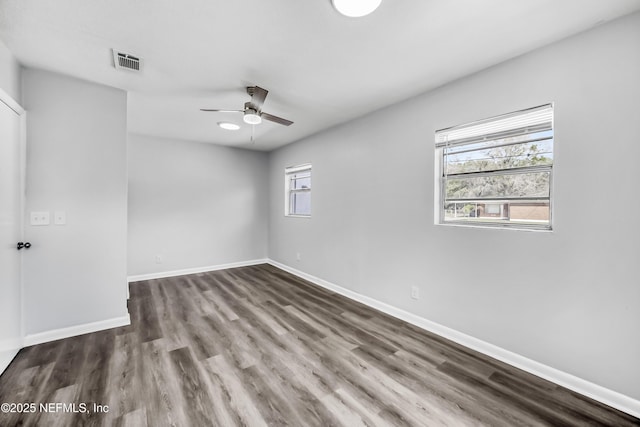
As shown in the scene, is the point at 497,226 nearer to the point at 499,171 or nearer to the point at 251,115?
the point at 499,171

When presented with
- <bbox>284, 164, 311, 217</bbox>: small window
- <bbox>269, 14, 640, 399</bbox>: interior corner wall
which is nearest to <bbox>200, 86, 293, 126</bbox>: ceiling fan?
<bbox>269, 14, 640, 399</bbox>: interior corner wall

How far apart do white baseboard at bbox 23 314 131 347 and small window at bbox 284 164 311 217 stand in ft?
9.86

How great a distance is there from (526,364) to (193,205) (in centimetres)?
523

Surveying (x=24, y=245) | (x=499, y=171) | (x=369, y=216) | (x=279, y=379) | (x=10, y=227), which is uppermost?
(x=499, y=171)

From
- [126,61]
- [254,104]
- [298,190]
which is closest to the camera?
[126,61]

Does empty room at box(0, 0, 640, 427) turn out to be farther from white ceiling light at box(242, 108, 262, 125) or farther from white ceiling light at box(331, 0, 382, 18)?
white ceiling light at box(242, 108, 262, 125)

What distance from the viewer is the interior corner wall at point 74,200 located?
239 centimetres

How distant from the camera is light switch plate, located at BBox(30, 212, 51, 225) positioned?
2.38m

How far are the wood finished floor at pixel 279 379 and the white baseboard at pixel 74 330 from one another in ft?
0.26

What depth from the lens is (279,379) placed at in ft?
6.35

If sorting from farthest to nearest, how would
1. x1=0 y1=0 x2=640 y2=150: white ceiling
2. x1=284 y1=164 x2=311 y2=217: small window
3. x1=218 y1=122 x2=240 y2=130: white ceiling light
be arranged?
1. x1=284 y1=164 x2=311 y2=217: small window
2. x1=218 y1=122 x2=240 y2=130: white ceiling light
3. x1=0 y1=0 x2=640 y2=150: white ceiling

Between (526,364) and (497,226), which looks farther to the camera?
(497,226)

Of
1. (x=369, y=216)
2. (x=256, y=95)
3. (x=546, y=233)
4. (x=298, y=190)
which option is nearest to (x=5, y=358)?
(x=256, y=95)

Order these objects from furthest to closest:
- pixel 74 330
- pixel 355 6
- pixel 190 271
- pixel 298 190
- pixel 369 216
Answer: pixel 298 190 → pixel 190 271 → pixel 369 216 → pixel 74 330 → pixel 355 6
